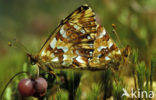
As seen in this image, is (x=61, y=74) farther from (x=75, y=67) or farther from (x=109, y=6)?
(x=109, y=6)

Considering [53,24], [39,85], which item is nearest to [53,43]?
[39,85]

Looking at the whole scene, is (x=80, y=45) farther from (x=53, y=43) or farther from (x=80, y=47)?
(x=53, y=43)

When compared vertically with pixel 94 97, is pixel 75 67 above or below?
above

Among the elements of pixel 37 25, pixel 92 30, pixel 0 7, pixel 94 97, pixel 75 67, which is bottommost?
pixel 94 97

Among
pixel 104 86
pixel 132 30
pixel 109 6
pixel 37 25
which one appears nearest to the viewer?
pixel 104 86

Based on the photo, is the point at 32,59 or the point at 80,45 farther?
the point at 80,45

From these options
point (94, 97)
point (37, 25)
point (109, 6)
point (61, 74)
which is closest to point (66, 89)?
point (61, 74)
